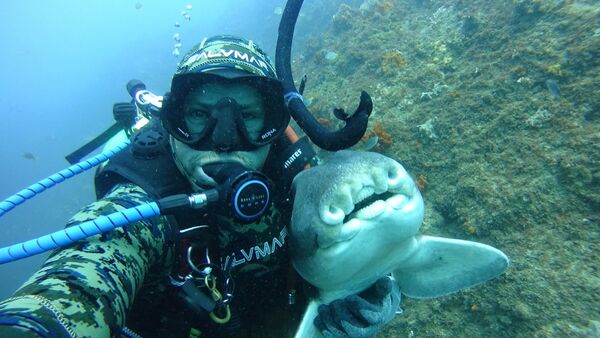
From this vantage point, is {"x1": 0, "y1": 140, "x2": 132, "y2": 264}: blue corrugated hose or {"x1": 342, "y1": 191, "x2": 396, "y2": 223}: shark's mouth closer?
{"x1": 0, "y1": 140, "x2": 132, "y2": 264}: blue corrugated hose

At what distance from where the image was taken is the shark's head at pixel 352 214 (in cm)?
173

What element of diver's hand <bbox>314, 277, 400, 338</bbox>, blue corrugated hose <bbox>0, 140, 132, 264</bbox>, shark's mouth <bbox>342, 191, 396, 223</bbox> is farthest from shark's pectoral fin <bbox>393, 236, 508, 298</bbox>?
blue corrugated hose <bbox>0, 140, 132, 264</bbox>

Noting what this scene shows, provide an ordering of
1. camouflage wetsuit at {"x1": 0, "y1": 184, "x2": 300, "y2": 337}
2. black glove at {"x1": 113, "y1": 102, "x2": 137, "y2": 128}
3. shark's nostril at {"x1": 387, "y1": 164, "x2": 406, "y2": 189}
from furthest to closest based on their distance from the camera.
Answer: black glove at {"x1": 113, "y1": 102, "x2": 137, "y2": 128}
shark's nostril at {"x1": 387, "y1": 164, "x2": 406, "y2": 189}
camouflage wetsuit at {"x1": 0, "y1": 184, "x2": 300, "y2": 337}

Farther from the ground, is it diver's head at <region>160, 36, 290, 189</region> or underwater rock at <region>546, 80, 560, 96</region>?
diver's head at <region>160, 36, 290, 189</region>

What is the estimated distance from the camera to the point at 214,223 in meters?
2.31

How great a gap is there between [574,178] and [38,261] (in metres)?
35.0

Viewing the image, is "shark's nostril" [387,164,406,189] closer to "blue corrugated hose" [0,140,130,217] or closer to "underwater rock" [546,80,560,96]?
"blue corrugated hose" [0,140,130,217]

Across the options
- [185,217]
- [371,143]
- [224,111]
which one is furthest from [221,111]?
[371,143]

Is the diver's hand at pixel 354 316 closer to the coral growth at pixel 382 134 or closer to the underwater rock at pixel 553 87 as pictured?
the coral growth at pixel 382 134

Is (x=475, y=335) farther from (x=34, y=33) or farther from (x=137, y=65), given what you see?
(x=34, y=33)

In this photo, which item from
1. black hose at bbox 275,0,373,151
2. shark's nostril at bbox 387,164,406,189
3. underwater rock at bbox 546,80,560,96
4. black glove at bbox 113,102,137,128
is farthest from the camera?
underwater rock at bbox 546,80,560,96

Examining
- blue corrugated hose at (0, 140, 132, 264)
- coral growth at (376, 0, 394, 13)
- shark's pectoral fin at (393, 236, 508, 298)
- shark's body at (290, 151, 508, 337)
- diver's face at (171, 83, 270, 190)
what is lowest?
shark's pectoral fin at (393, 236, 508, 298)

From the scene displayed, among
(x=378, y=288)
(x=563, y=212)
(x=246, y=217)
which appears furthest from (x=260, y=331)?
(x=563, y=212)

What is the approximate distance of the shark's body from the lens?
174 centimetres
